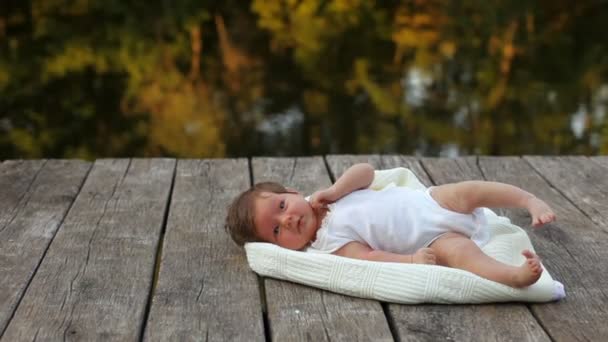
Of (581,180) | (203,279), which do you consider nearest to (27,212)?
(203,279)

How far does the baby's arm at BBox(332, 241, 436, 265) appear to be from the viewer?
95.2 inches

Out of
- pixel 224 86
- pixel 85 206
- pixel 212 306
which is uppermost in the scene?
pixel 212 306

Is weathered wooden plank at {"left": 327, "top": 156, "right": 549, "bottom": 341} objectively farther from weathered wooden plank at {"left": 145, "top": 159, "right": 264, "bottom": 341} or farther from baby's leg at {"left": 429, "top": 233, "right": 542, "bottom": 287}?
weathered wooden plank at {"left": 145, "top": 159, "right": 264, "bottom": 341}

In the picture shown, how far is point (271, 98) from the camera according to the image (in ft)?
29.1

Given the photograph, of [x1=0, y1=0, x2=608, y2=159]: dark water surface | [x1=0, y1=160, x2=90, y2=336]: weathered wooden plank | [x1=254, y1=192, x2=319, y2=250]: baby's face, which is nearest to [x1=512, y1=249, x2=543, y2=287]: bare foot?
[x1=254, y1=192, x2=319, y2=250]: baby's face

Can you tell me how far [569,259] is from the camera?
8.68ft

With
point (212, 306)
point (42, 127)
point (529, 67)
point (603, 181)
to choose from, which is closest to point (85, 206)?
point (212, 306)

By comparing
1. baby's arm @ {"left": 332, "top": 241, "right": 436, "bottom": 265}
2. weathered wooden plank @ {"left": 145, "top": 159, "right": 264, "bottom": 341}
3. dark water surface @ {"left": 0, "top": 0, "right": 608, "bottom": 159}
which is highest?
baby's arm @ {"left": 332, "top": 241, "right": 436, "bottom": 265}

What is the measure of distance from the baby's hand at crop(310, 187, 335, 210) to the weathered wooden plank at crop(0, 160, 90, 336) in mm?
804

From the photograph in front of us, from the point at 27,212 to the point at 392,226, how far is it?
127cm

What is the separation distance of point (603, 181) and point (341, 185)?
128cm

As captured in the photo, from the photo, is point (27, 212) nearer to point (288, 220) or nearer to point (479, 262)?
point (288, 220)

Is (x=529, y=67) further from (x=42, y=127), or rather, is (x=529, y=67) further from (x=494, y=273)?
(x=494, y=273)

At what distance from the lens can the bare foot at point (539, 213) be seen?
242cm
